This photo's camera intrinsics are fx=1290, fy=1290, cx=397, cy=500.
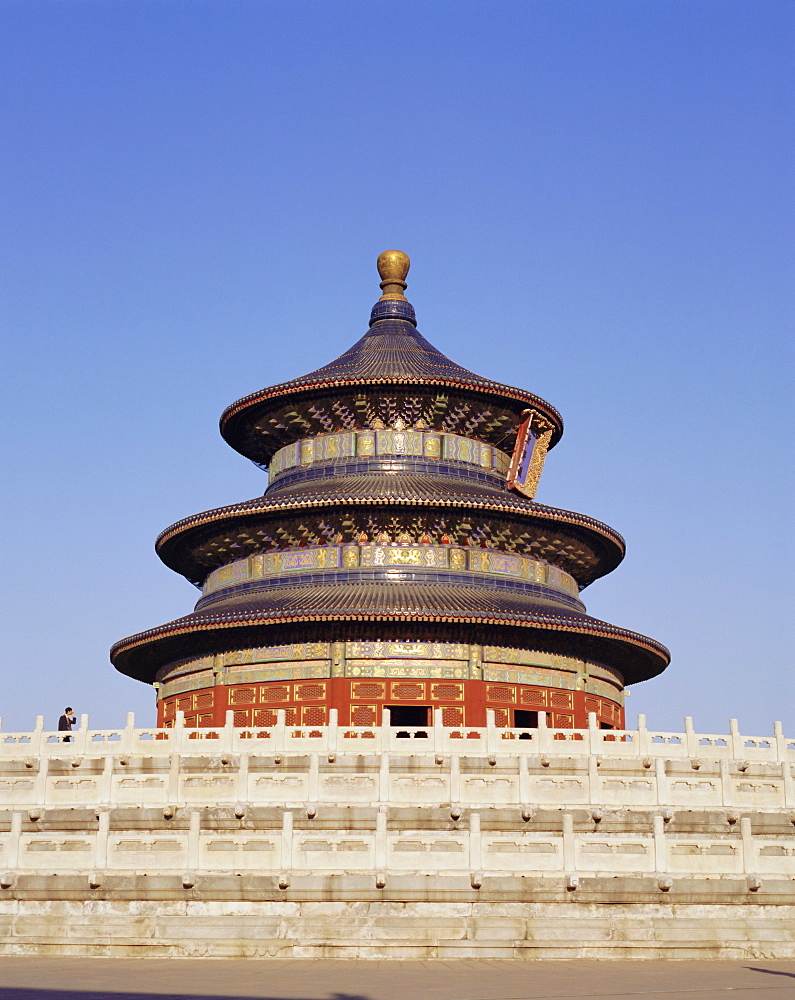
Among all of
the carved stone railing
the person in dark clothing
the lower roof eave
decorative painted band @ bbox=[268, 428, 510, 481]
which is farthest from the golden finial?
the carved stone railing

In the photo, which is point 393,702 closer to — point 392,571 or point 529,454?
point 392,571

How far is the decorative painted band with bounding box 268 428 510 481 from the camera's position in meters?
40.2

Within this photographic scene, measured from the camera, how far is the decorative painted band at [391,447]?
40.2 meters

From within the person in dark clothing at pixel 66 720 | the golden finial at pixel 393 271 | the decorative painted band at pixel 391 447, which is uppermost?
the golden finial at pixel 393 271

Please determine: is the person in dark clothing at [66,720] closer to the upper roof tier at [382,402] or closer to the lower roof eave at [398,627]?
the lower roof eave at [398,627]

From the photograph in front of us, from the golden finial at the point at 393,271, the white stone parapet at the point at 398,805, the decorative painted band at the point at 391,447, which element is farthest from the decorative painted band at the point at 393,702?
the golden finial at the point at 393,271

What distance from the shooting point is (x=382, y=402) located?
132 feet

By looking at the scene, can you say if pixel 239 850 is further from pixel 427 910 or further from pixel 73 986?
pixel 73 986

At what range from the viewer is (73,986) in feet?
45.1

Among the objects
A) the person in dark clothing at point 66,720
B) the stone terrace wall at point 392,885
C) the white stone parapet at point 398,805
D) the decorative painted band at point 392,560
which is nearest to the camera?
the stone terrace wall at point 392,885

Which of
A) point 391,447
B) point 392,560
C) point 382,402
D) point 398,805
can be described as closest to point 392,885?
point 398,805

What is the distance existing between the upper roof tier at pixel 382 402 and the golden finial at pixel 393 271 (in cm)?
431

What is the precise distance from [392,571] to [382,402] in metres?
6.22

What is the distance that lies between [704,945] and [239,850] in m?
6.28
